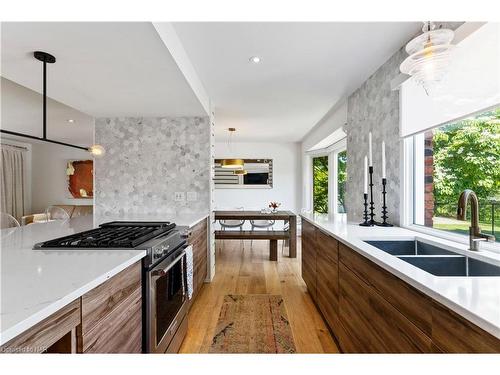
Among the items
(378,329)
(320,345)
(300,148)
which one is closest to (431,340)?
(378,329)

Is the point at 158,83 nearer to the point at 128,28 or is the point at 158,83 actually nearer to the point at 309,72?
the point at 128,28

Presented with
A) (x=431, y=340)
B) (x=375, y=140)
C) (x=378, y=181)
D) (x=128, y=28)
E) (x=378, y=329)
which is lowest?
(x=378, y=329)

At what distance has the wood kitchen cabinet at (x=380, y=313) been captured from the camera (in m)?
0.80

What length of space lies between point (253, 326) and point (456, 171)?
199cm

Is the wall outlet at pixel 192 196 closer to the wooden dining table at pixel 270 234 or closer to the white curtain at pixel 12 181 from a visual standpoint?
the wooden dining table at pixel 270 234

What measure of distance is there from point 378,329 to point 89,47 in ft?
7.50

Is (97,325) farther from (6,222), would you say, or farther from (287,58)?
(287,58)

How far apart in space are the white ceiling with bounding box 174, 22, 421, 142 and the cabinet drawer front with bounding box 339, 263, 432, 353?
168 centimetres

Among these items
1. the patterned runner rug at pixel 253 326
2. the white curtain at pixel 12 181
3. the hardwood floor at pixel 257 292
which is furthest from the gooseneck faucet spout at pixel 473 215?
the white curtain at pixel 12 181

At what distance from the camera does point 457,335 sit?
31.2 inches

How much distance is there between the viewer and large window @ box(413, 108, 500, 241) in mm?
1490

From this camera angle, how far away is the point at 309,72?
2.71 metres

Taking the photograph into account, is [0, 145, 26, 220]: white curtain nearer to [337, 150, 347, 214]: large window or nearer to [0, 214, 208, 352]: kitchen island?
[0, 214, 208, 352]: kitchen island

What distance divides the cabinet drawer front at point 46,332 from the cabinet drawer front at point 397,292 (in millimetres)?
1159
